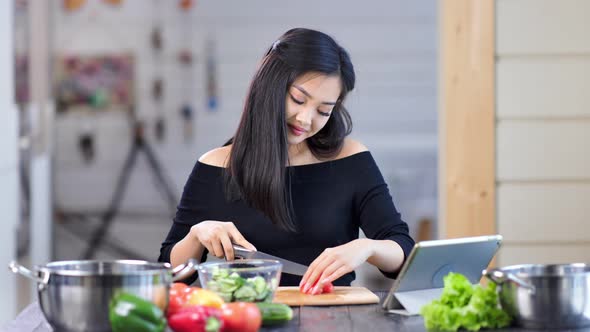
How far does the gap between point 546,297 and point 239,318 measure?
549 millimetres

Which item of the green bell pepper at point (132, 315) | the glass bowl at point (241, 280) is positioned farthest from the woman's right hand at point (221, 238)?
the green bell pepper at point (132, 315)

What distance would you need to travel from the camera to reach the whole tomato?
5.24 ft

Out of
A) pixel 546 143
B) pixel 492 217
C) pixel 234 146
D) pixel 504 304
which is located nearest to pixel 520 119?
pixel 546 143

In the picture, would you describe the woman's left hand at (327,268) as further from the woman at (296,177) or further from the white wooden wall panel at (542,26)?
the white wooden wall panel at (542,26)

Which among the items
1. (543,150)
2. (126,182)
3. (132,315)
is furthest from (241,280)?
(126,182)

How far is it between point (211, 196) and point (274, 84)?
1.22ft

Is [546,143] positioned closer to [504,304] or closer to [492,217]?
[492,217]

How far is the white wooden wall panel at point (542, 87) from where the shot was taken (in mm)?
3812

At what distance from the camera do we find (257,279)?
6.13 ft

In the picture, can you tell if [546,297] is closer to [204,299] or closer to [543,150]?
[204,299]

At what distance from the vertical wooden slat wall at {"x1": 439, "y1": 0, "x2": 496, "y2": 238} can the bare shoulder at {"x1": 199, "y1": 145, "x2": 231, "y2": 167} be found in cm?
137

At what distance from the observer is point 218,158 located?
2707mm

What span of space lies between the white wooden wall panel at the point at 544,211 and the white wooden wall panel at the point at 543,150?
47 millimetres

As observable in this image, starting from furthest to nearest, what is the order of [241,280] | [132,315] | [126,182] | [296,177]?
[126,182]
[296,177]
[241,280]
[132,315]
